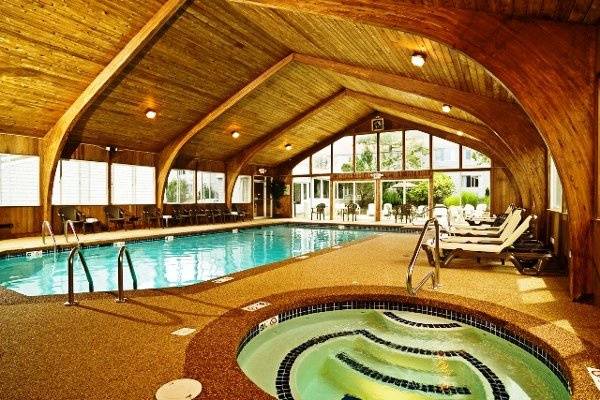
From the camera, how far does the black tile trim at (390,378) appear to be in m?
3.00

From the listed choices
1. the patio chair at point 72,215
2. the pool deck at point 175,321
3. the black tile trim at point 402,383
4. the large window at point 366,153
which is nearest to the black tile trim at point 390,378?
the black tile trim at point 402,383

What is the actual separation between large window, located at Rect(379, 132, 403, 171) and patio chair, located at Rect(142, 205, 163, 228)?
31.6 feet

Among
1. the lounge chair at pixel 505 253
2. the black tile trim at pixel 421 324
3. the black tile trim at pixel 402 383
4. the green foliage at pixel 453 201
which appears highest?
the green foliage at pixel 453 201

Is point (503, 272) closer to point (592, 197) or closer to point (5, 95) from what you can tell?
point (592, 197)

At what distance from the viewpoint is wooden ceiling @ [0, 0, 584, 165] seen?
6.45 meters

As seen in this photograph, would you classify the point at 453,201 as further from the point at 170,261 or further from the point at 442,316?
the point at 442,316

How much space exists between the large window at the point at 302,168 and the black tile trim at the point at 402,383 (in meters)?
16.1

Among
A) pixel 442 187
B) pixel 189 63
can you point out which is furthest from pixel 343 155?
pixel 189 63

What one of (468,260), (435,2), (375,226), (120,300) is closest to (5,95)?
(120,300)

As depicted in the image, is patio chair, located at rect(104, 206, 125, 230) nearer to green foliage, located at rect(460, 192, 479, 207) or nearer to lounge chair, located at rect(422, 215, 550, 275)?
lounge chair, located at rect(422, 215, 550, 275)

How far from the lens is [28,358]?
2.66 metres

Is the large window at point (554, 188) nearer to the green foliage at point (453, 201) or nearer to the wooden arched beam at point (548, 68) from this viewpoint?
the wooden arched beam at point (548, 68)

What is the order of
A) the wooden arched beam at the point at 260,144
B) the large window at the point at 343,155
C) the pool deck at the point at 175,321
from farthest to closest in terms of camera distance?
the large window at the point at 343,155 → the wooden arched beam at the point at 260,144 → the pool deck at the point at 175,321

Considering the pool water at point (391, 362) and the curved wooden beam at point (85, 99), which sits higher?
the curved wooden beam at point (85, 99)
